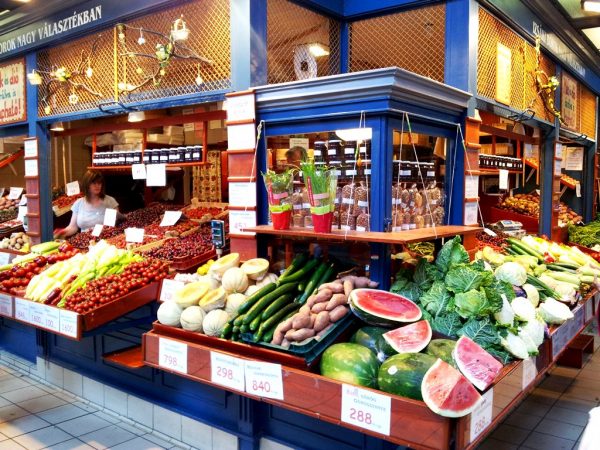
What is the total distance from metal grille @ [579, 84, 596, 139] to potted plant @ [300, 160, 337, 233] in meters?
6.57

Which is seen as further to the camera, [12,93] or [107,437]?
[12,93]

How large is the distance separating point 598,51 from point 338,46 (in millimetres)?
5457

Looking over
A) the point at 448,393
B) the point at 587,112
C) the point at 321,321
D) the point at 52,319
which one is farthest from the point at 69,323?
the point at 587,112

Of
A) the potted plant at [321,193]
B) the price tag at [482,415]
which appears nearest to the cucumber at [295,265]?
the potted plant at [321,193]

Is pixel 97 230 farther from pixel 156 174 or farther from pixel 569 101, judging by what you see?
pixel 569 101

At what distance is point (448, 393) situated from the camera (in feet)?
6.75

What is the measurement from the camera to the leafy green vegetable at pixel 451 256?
3174 mm

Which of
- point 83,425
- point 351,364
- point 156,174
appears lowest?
point 83,425

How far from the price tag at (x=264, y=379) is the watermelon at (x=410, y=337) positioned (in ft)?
1.87

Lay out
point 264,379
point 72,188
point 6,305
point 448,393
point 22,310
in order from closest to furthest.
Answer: point 448,393, point 264,379, point 22,310, point 6,305, point 72,188

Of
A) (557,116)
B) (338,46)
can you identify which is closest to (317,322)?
(338,46)

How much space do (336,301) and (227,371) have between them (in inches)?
27.3

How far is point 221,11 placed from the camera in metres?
4.17

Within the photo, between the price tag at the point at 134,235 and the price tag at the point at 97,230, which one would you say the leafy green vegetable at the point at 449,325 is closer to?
the price tag at the point at 134,235
